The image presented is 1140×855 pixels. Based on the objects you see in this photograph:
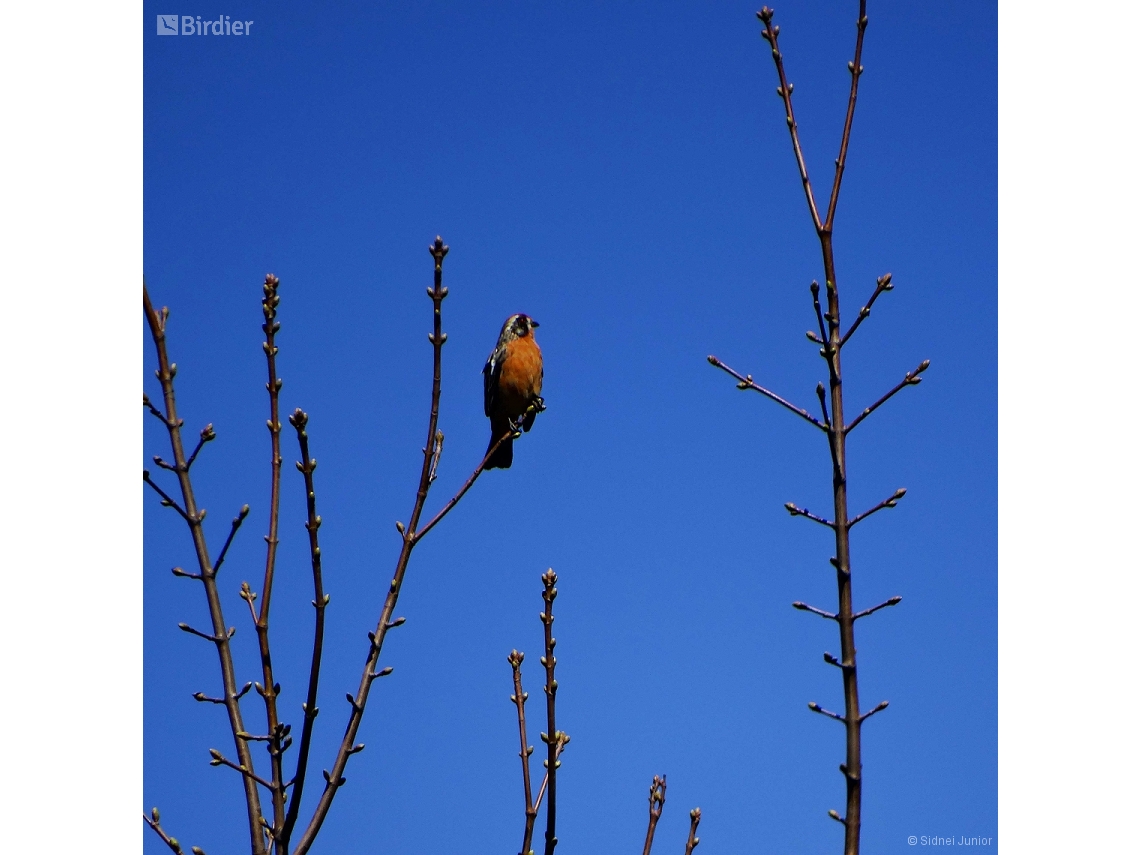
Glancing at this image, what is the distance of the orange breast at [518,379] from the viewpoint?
740cm

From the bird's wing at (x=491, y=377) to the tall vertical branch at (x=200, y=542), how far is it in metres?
5.08

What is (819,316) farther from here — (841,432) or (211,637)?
(211,637)

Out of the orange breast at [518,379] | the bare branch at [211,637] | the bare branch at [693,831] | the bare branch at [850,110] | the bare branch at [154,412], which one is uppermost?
the orange breast at [518,379]

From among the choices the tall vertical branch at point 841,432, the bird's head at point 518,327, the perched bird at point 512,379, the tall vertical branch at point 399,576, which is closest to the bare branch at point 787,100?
the tall vertical branch at point 841,432

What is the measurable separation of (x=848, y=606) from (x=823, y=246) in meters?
0.74

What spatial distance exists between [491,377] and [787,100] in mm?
5361

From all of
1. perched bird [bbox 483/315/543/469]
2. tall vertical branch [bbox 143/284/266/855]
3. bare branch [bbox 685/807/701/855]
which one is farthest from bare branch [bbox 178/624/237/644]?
perched bird [bbox 483/315/543/469]

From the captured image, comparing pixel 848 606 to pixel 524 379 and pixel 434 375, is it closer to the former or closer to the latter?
pixel 434 375

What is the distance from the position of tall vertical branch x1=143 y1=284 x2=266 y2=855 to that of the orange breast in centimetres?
493

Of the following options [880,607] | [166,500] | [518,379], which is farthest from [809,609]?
[518,379]

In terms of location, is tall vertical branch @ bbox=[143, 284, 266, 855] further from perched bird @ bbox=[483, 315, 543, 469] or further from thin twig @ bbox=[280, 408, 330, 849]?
perched bird @ bbox=[483, 315, 543, 469]

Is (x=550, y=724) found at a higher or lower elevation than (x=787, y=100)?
lower

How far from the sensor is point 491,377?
763cm

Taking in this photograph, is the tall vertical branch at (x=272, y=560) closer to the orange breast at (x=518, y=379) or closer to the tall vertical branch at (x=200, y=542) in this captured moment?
the tall vertical branch at (x=200, y=542)
